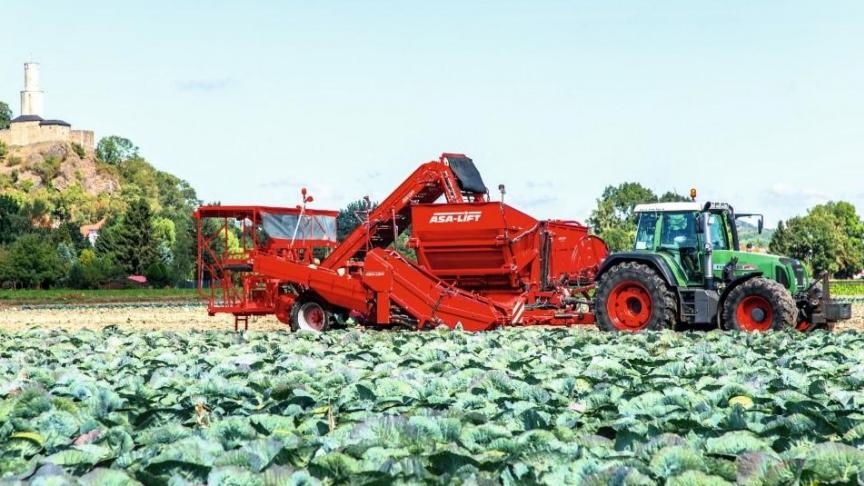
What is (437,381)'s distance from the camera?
913 centimetres

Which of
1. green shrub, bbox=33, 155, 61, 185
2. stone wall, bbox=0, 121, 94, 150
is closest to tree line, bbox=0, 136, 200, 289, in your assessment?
green shrub, bbox=33, 155, 61, 185

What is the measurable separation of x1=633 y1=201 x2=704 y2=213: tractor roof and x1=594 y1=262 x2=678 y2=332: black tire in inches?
37.1

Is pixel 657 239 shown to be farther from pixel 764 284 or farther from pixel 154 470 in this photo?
pixel 154 470

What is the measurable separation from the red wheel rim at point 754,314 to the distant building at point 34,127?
18461 cm

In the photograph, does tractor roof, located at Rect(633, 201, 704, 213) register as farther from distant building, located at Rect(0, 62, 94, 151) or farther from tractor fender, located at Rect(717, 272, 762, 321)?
distant building, located at Rect(0, 62, 94, 151)

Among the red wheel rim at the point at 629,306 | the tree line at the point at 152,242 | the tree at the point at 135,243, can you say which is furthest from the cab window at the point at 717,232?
the tree at the point at 135,243

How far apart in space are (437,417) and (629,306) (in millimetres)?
11976

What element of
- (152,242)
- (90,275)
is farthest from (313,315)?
(152,242)

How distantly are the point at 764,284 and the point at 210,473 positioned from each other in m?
13.4

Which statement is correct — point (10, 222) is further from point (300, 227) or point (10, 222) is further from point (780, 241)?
point (300, 227)

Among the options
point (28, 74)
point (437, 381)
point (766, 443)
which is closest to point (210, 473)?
point (766, 443)

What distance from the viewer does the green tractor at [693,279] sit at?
17.6m

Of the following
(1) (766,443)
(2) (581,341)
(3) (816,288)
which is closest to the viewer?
(1) (766,443)

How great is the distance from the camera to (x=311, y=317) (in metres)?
21.3
